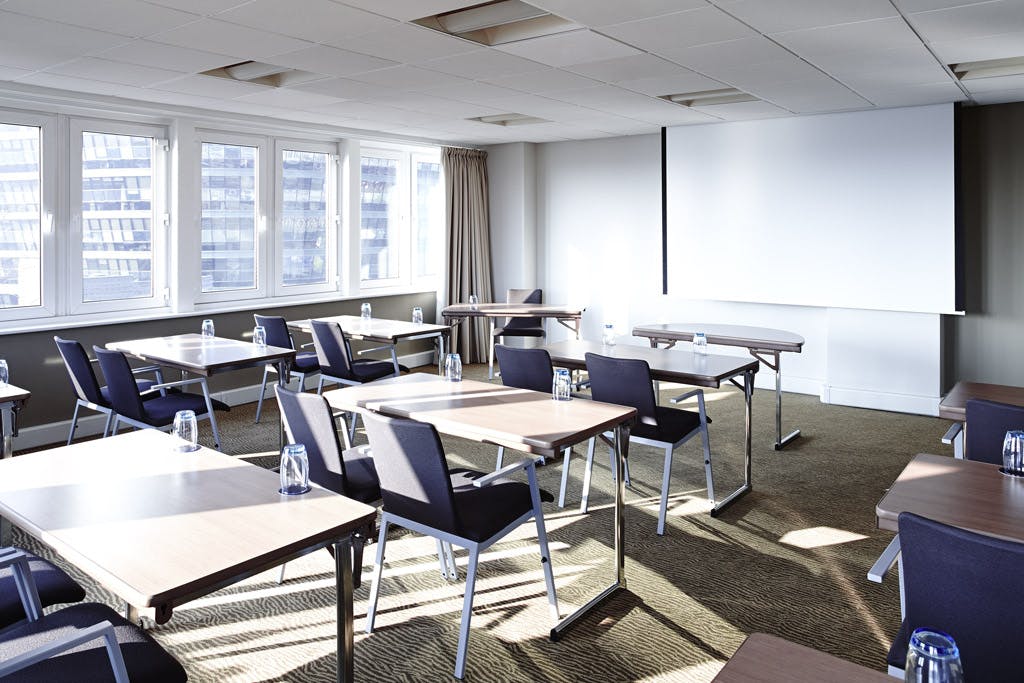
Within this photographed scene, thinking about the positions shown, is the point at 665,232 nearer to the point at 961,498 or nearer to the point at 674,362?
the point at 674,362

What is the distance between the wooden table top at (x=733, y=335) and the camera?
211 inches

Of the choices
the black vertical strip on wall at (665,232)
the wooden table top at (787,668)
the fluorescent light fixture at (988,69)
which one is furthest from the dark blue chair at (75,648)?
the black vertical strip on wall at (665,232)

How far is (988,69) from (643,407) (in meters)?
3.64

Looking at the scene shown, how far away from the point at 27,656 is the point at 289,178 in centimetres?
669

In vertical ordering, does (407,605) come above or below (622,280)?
below

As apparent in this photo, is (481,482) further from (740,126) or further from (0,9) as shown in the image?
(740,126)

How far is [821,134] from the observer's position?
22.8 feet

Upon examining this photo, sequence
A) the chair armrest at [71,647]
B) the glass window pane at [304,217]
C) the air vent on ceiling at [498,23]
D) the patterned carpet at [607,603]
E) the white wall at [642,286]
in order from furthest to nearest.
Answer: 1. the glass window pane at [304,217]
2. the white wall at [642,286]
3. the air vent on ceiling at [498,23]
4. the patterned carpet at [607,603]
5. the chair armrest at [71,647]

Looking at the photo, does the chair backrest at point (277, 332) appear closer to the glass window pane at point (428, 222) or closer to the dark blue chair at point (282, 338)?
the dark blue chair at point (282, 338)

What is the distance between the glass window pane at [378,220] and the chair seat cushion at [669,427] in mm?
5061

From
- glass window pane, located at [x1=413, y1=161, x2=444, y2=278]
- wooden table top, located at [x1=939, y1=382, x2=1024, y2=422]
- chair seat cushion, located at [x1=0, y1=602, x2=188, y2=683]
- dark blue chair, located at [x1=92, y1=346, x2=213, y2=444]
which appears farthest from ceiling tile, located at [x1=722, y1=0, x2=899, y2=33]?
glass window pane, located at [x1=413, y1=161, x2=444, y2=278]

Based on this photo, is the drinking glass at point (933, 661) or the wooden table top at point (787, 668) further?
the wooden table top at point (787, 668)

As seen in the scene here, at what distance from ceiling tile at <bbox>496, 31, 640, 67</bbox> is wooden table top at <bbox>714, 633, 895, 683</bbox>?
3444 millimetres

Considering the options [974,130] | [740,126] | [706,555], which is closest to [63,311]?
[706,555]
